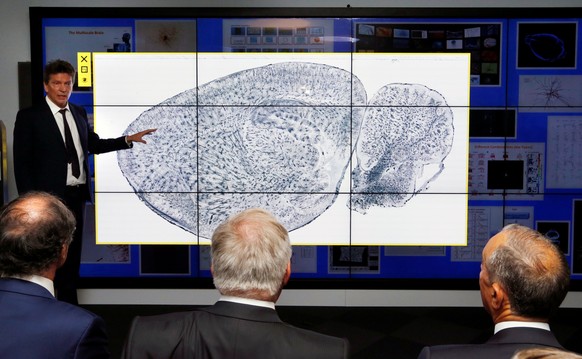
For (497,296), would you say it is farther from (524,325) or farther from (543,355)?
(543,355)

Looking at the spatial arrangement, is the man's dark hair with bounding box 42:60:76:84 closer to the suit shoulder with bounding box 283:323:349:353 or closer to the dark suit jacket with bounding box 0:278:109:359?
the dark suit jacket with bounding box 0:278:109:359

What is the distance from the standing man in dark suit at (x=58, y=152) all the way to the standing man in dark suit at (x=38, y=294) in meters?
2.07

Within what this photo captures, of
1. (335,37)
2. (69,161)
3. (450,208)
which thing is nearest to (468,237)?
(450,208)

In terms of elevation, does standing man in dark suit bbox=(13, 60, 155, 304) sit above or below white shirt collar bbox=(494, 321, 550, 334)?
above

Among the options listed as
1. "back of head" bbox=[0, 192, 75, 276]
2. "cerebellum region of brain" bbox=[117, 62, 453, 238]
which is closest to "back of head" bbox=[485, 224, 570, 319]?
"back of head" bbox=[0, 192, 75, 276]

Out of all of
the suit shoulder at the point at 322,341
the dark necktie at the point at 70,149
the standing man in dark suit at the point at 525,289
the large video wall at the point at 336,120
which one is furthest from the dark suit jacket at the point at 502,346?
the dark necktie at the point at 70,149

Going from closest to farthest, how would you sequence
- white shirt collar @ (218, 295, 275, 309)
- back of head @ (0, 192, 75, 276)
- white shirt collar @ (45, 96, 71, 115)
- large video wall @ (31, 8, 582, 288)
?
white shirt collar @ (218, 295, 275, 309) → back of head @ (0, 192, 75, 276) → white shirt collar @ (45, 96, 71, 115) → large video wall @ (31, 8, 582, 288)

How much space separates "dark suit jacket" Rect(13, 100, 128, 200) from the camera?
3742 mm

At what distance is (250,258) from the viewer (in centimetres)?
156

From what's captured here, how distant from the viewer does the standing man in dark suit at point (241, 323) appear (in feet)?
4.89

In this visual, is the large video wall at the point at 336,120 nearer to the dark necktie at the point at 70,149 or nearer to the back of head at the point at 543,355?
the dark necktie at the point at 70,149

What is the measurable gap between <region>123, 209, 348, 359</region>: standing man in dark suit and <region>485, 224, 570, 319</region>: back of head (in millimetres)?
451

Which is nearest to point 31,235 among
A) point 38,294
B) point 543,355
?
point 38,294

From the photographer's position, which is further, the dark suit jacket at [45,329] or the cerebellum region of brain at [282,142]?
the cerebellum region of brain at [282,142]
